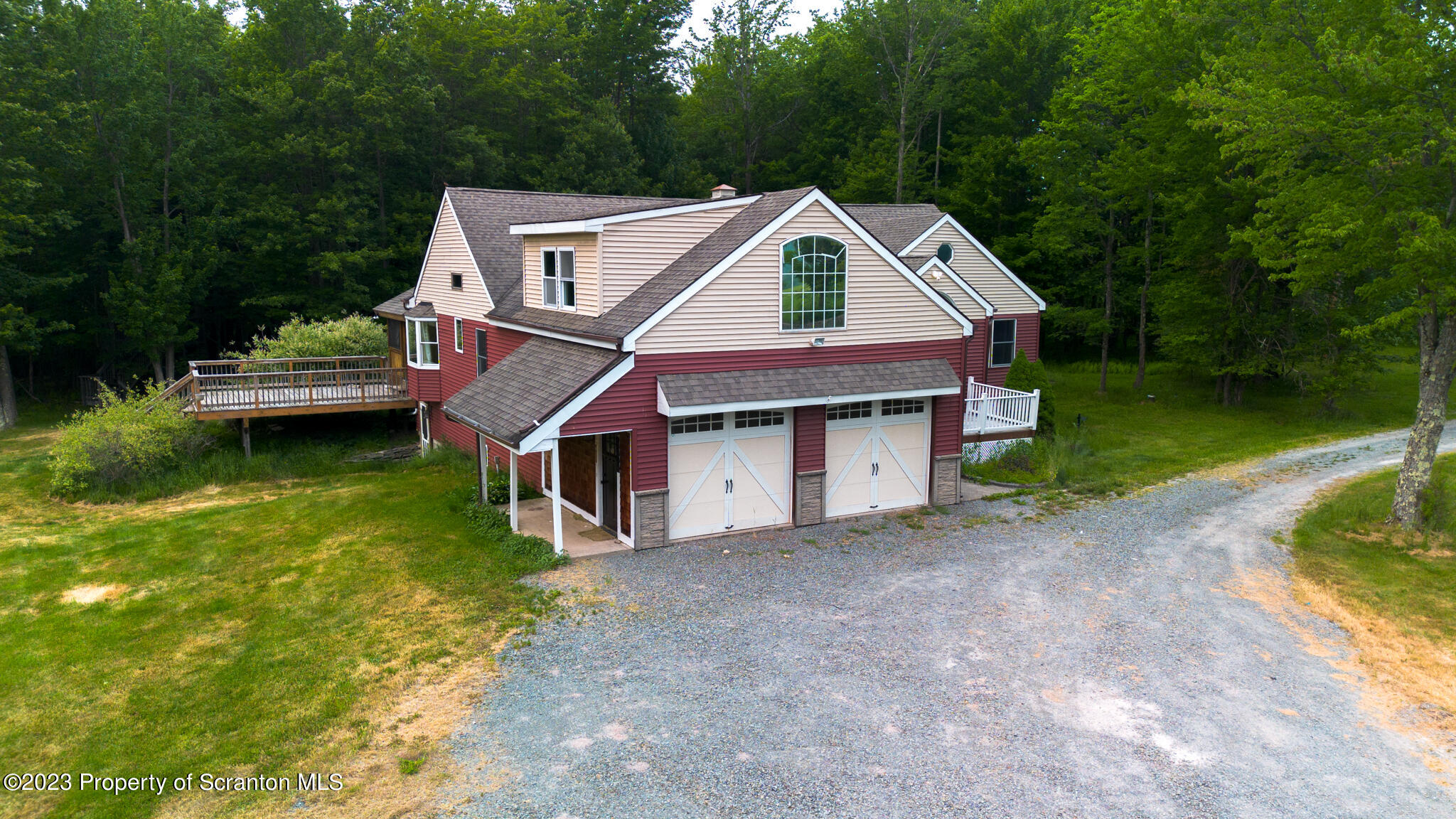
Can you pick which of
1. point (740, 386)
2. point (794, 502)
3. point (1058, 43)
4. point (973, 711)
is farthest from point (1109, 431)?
point (1058, 43)

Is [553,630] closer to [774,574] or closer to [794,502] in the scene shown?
[774,574]

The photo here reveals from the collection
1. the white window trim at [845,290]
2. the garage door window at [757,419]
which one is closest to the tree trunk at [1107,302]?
the white window trim at [845,290]

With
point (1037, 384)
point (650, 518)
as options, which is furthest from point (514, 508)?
point (1037, 384)

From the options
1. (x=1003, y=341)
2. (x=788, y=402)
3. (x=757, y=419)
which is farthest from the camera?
(x=1003, y=341)

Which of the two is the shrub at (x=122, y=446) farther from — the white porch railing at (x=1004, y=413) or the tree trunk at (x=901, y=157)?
the tree trunk at (x=901, y=157)

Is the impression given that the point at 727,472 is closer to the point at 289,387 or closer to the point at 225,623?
the point at 225,623
